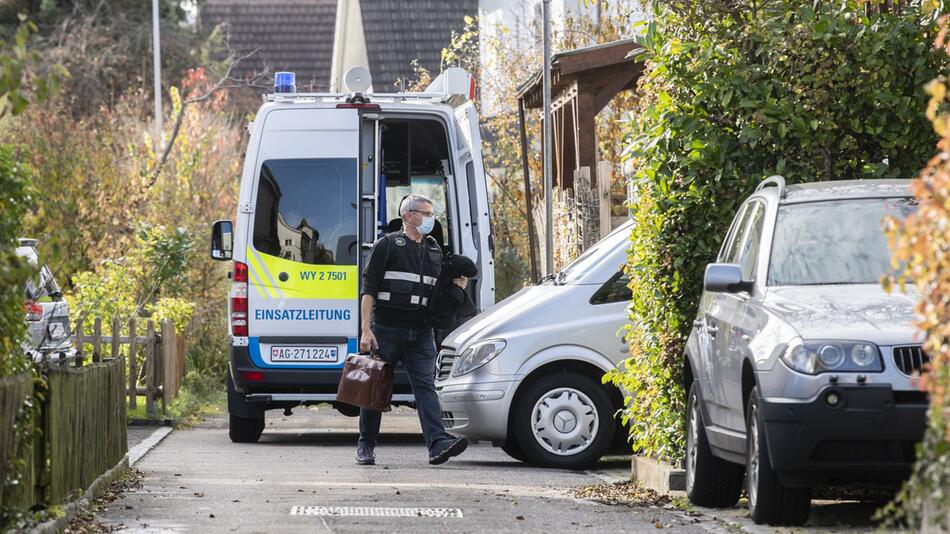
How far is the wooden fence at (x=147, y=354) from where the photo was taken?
16812 mm

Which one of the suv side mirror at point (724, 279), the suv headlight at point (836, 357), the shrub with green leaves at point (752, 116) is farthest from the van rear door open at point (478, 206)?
the suv headlight at point (836, 357)

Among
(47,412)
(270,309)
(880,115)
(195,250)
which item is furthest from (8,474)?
(195,250)

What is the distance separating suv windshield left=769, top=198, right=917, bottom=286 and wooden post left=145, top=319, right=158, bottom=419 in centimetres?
963

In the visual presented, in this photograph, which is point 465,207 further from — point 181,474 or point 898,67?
point 898,67

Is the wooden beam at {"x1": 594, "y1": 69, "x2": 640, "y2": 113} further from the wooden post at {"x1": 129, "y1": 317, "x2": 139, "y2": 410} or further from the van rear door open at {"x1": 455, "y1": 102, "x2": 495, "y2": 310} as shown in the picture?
the wooden post at {"x1": 129, "y1": 317, "x2": 139, "y2": 410}

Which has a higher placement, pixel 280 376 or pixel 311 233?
pixel 311 233

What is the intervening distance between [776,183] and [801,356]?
1.74m

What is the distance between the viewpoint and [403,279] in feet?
41.3

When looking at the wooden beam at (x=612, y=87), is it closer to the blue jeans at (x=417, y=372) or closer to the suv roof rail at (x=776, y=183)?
the blue jeans at (x=417, y=372)

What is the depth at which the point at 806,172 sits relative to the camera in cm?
1027

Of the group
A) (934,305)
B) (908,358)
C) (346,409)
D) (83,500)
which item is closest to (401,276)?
(346,409)

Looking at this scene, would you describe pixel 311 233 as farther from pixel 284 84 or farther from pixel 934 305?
pixel 934 305

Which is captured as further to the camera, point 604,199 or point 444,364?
point 604,199

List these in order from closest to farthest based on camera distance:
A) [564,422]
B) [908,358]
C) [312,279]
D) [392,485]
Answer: [908,358] < [392,485] < [564,422] < [312,279]
